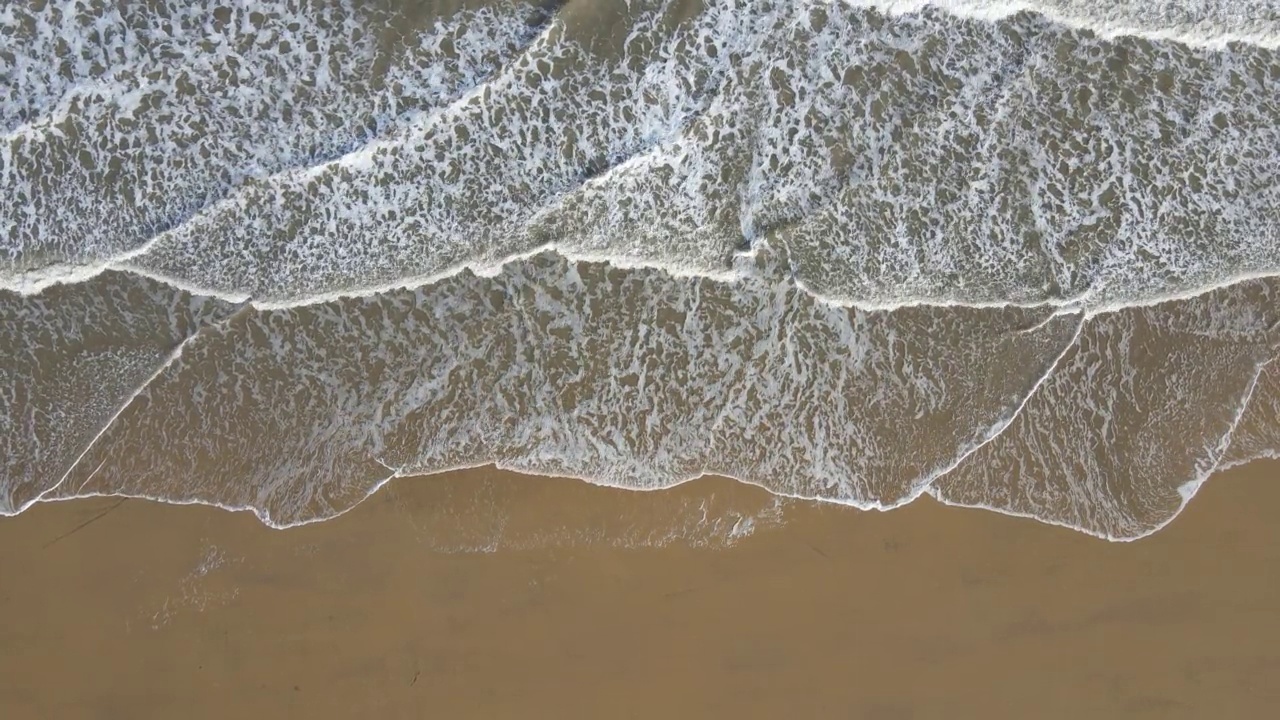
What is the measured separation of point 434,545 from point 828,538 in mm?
902

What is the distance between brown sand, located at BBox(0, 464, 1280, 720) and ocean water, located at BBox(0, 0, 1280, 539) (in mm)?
87

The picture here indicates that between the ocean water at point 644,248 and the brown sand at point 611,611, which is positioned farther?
the brown sand at point 611,611

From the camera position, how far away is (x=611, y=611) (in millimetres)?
1823

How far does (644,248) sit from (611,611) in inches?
32.8

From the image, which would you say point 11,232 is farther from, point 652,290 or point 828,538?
point 828,538

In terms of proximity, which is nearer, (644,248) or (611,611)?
(644,248)

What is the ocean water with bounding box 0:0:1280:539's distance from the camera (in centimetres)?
161

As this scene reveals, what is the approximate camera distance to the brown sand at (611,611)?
1780mm

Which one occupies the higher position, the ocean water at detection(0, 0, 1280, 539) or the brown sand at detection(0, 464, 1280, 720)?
the ocean water at detection(0, 0, 1280, 539)

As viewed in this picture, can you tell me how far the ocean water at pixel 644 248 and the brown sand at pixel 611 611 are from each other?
0.29 feet

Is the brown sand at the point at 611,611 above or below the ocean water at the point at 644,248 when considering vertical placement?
below

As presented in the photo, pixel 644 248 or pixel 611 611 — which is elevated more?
pixel 644 248

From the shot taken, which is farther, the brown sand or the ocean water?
the brown sand

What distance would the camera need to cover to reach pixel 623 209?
5.41ft
